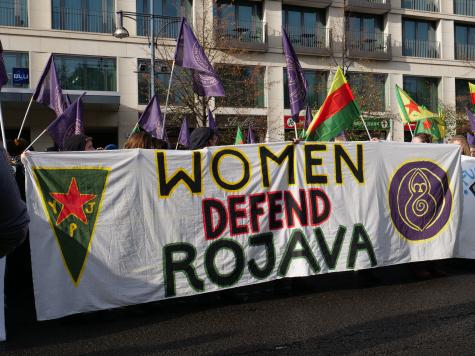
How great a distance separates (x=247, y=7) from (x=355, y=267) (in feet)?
77.8

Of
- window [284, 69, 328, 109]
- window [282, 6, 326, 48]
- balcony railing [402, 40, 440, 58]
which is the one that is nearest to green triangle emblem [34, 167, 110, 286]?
window [284, 69, 328, 109]

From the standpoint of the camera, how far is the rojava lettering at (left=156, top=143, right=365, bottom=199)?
15.8ft

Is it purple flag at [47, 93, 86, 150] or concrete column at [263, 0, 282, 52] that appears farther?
concrete column at [263, 0, 282, 52]

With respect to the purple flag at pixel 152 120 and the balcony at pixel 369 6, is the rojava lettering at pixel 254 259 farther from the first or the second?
the balcony at pixel 369 6

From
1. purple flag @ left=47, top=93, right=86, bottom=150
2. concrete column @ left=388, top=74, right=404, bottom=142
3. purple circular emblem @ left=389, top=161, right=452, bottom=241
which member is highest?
concrete column @ left=388, top=74, right=404, bottom=142

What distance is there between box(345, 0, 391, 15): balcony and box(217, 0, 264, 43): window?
494 cm

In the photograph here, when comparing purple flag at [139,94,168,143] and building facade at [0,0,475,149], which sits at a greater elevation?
building facade at [0,0,475,149]

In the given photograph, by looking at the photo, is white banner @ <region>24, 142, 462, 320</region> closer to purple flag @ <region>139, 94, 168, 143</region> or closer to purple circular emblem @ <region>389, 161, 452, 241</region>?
purple circular emblem @ <region>389, 161, 452, 241</region>

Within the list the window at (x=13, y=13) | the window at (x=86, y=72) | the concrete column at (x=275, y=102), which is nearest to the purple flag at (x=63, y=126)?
the window at (x=86, y=72)

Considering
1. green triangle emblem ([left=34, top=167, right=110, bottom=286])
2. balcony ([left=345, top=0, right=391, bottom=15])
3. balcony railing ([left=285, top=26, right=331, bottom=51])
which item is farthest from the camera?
balcony ([left=345, top=0, right=391, bottom=15])

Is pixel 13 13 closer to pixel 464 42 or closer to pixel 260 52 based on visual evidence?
pixel 260 52

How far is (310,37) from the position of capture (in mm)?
28328

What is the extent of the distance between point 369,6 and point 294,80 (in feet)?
79.1

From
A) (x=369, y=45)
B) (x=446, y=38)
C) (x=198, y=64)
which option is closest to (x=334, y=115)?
(x=198, y=64)
